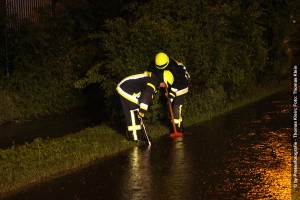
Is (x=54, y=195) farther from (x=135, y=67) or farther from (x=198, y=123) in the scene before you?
(x=198, y=123)

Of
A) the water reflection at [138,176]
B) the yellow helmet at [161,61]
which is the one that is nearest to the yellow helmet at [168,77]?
the yellow helmet at [161,61]

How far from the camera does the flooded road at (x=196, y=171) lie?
7629 mm

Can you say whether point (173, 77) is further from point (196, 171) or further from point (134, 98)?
point (196, 171)

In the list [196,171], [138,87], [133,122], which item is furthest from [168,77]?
[196,171]

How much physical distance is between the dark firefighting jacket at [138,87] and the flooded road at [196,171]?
0.90m

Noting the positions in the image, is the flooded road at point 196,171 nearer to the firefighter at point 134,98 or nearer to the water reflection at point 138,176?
the water reflection at point 138,176

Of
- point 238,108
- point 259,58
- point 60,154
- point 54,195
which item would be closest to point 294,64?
point 259,58

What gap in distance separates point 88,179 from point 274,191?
2.62 meters

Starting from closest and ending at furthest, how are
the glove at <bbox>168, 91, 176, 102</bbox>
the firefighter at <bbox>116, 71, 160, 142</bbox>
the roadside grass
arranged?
the roadside grass < the firefighter at <bbox>116, 71, 160, 142</bbox> < the glove at <bbox>168, 91, 176, 102</bbox>

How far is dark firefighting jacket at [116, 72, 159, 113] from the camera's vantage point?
34.9 feet

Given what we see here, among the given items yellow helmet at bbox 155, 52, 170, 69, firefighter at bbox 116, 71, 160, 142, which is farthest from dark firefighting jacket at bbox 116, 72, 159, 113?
yellow helmet at bbox 155, 52, 170, 69

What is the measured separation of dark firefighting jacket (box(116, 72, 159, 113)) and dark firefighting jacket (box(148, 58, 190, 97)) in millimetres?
291

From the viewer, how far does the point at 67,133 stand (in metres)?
13.1

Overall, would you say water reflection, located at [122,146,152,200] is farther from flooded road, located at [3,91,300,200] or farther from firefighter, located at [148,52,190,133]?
firefighter, located at [148,52,190,133]
